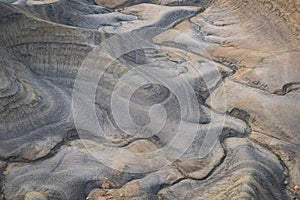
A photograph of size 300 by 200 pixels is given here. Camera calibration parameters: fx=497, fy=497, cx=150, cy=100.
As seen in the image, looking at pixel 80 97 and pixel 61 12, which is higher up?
pixel 61 12

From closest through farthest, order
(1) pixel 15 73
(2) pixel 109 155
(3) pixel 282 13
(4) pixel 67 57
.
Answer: (2) pixel 109 155 → (1) pixel 15 73 → (4) pixel 67 57 → (3) pixel 282 13

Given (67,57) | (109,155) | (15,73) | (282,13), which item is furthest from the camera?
(282,13)

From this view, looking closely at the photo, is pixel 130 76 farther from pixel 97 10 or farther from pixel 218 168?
pixel 97 10

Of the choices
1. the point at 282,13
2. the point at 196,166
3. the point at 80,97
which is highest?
the point at 282,13

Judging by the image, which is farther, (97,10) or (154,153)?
(97,10)

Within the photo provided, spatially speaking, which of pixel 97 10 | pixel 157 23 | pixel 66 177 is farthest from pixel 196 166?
pixel 97 10

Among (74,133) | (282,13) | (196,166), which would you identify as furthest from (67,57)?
(282,13)

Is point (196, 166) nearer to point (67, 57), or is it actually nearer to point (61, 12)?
point (67, 57)
